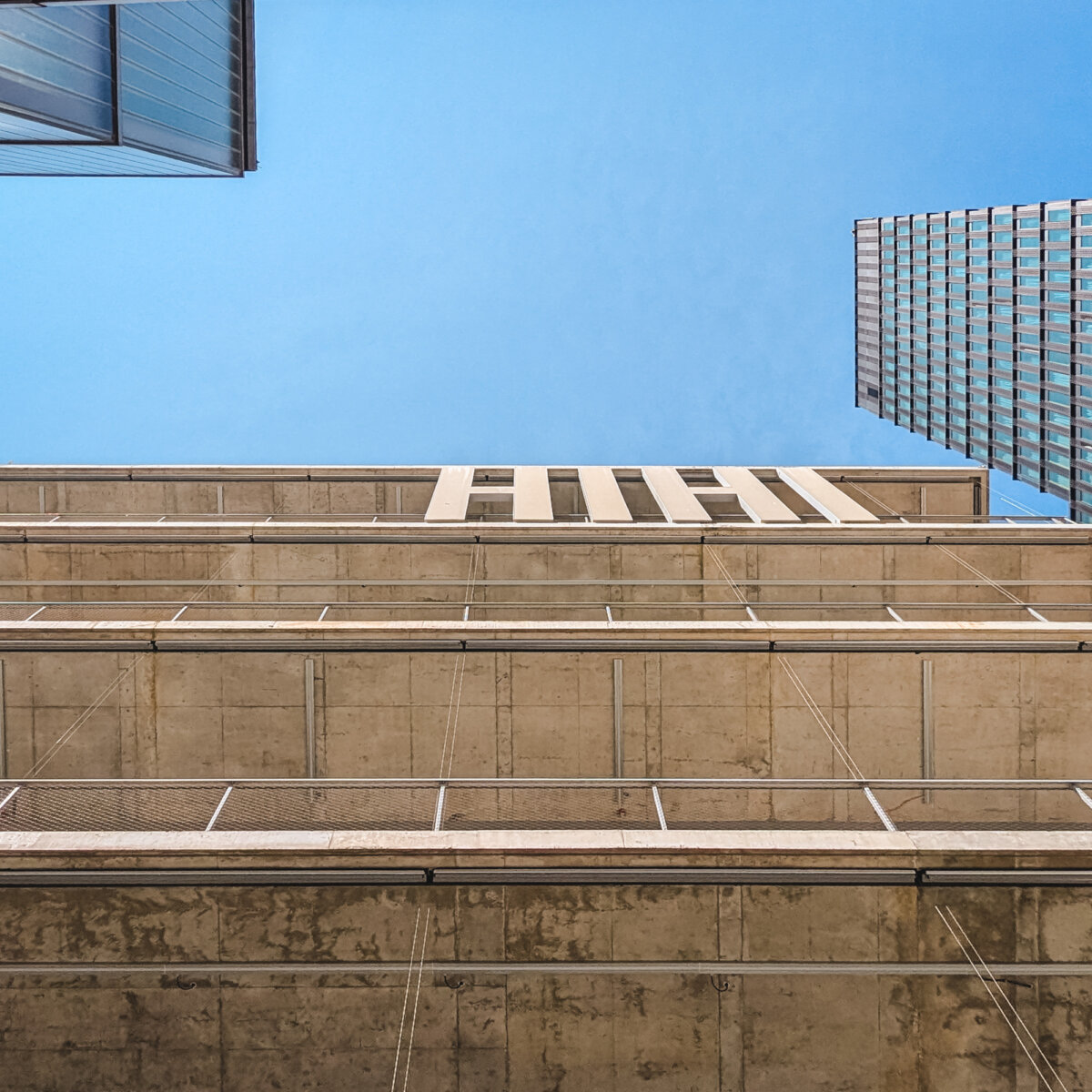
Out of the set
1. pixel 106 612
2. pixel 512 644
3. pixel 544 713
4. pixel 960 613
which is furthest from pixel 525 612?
pixel 960 613

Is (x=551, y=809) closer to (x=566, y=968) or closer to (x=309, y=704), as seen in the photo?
(x=566, y=968)

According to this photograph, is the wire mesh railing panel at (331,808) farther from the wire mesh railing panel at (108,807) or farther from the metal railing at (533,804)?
the wire mesh railing panel at (108,807)

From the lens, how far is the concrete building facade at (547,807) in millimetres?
10547

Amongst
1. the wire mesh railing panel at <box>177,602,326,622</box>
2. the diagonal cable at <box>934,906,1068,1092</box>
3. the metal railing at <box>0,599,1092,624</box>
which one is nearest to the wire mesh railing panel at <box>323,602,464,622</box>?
the metal railing at <box>0,599,1092,624</box>

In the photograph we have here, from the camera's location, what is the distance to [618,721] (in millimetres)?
15719

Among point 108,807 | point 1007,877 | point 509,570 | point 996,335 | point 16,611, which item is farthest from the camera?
point 996,335

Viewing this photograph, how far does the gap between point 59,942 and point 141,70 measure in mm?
27665

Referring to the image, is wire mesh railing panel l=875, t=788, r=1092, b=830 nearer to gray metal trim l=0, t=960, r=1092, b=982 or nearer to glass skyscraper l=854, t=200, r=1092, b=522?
gray metal trim l=0, t=960, r=1092, b=982

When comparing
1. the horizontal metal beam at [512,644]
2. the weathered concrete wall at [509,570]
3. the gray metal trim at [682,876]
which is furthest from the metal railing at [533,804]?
the weathered concrete wall at [509,570]

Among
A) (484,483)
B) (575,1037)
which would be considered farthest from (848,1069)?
(484,483)

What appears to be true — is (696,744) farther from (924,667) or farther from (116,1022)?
(116,1022)

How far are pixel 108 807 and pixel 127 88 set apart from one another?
78.0ft

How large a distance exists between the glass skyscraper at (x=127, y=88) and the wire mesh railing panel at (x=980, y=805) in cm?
2012

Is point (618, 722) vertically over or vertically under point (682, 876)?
over
